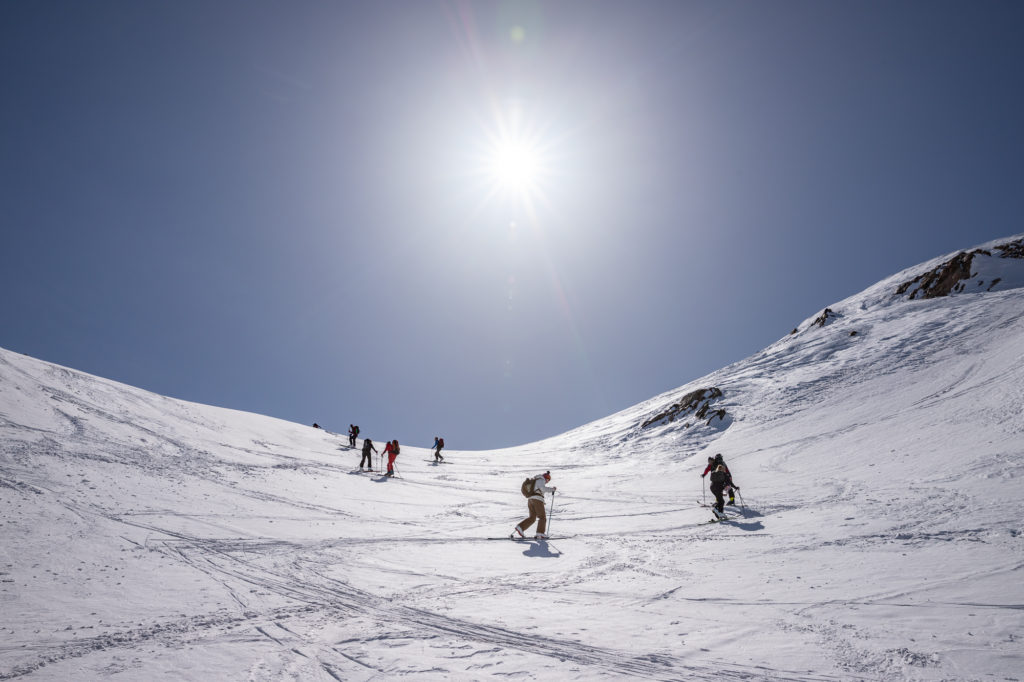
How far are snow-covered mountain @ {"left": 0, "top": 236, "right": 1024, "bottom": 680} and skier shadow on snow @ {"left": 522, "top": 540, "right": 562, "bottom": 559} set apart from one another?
14 centimetres

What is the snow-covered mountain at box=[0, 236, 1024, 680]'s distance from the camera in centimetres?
495

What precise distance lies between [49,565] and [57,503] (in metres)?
4.05

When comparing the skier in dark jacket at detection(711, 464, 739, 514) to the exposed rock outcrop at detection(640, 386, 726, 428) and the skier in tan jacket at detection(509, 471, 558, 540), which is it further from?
the exposed rock outcrop at detection(640, 386, 726, 428)

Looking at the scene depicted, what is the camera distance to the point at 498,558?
9656mm

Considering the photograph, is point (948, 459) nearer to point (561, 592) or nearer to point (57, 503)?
point (561, 592)

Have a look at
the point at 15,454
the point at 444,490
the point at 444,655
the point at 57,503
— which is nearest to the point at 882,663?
the point at 444,655

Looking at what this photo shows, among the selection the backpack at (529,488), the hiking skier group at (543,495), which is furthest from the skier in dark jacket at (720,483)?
the backpack at (529,488)

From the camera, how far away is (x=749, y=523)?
11695mm

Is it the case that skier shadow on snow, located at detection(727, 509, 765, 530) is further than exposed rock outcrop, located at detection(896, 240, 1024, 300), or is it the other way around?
exposed rock outcrop, located at detection(896, 240, 1024, 300)

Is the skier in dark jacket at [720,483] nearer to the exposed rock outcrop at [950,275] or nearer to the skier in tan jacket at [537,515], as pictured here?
the skier in tan jacket at [537,515]

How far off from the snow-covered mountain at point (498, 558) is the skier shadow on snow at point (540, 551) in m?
0.14

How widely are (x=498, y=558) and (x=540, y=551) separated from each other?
1172 millimetres

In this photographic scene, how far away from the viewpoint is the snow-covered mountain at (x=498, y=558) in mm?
4953

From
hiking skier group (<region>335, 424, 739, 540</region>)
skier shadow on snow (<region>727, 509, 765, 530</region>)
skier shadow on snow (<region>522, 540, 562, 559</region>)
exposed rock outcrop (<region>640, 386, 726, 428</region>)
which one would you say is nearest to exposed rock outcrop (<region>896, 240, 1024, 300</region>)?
exposed rock outcrop (<region>640, 386, 726, 428</region>)
